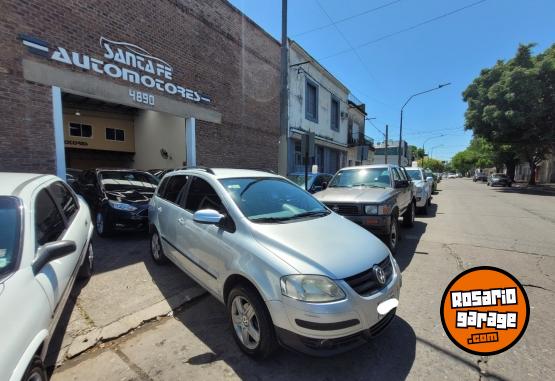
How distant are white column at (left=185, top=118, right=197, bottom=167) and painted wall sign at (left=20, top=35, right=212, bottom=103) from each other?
0.89 meters

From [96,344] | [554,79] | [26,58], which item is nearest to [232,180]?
[96,344]

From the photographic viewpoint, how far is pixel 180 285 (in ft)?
13.5

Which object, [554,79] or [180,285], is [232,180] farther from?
[554,79]

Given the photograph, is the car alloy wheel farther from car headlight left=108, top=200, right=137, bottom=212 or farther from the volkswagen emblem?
car headlight left=108, top=200, right=137, bottom=212

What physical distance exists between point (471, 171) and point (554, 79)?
9988cm

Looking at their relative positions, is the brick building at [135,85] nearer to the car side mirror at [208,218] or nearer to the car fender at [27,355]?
the car side mirror at [208,218]

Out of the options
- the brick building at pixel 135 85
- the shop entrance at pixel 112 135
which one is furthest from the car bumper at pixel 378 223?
the shop entrance at pixel 112 135

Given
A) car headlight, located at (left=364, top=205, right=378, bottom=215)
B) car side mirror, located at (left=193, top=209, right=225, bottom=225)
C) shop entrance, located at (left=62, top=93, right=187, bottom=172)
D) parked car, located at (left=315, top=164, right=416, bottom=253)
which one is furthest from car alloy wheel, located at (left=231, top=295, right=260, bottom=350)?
shop entrance, located at (left=62, top=93, right=187, bottom=172)

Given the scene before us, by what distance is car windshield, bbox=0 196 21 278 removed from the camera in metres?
1.92

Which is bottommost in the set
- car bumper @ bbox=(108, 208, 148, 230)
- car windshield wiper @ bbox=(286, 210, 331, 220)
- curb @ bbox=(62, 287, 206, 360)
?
curb @ bbox=(62, 287, 206, 360)

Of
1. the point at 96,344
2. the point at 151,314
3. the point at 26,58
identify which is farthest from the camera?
the point at 26,58

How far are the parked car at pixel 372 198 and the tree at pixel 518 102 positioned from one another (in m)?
18.9

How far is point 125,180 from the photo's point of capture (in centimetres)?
773

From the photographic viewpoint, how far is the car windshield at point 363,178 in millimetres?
6694
